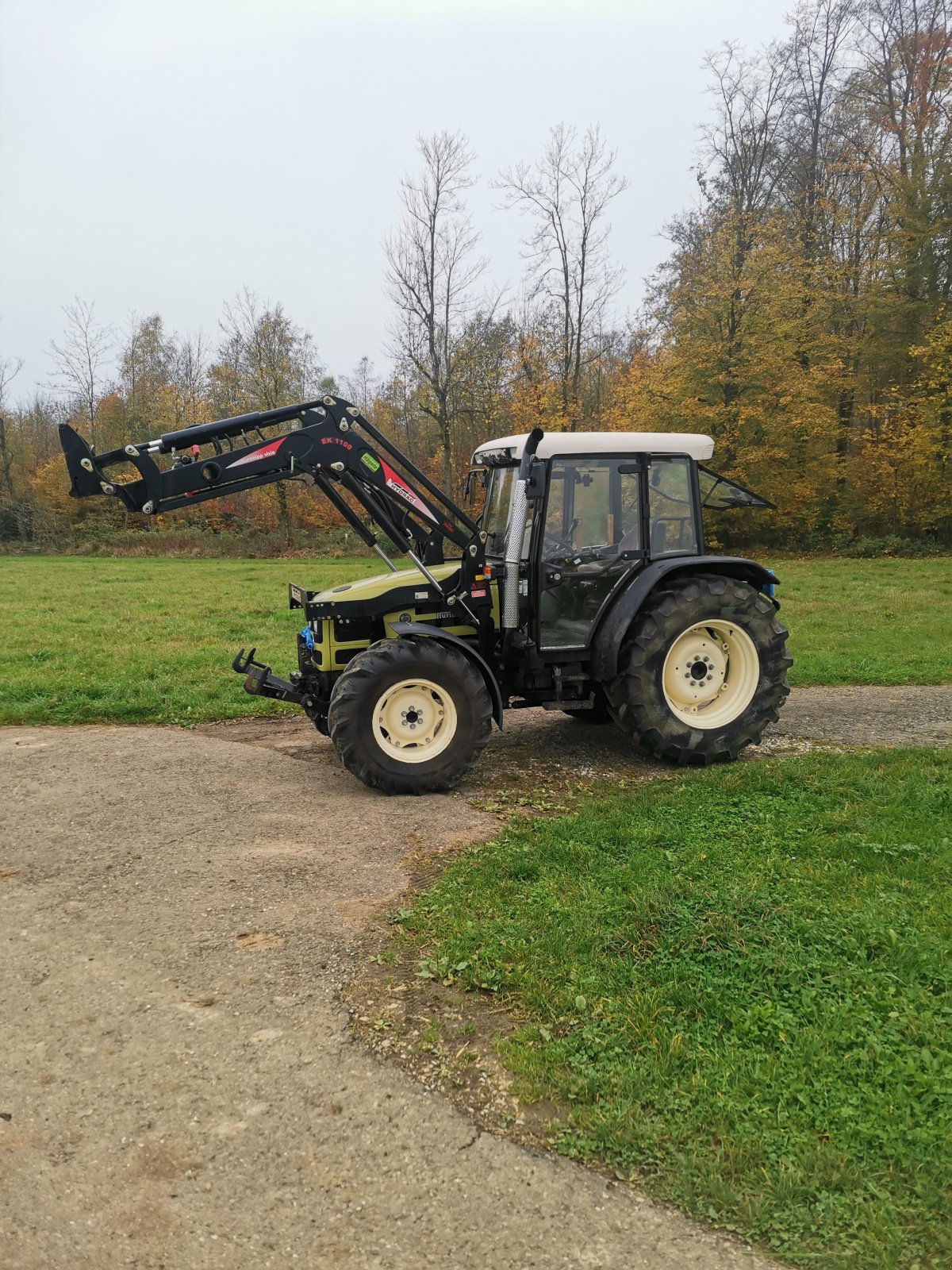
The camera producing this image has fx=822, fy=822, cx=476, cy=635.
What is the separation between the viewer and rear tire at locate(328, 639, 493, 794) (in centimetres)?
553

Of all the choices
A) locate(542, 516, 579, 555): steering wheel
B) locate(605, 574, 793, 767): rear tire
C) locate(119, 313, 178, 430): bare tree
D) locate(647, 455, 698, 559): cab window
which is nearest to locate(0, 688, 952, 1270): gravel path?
locate(605, 574, 793, 767): rear tire

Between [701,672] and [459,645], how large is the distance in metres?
2.05

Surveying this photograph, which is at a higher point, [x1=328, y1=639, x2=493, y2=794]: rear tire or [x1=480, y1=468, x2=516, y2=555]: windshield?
[x1=480, y1=468, x2=516, y2=555]: windshield

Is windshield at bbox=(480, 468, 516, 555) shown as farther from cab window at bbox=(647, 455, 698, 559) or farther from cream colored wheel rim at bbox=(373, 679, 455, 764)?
cream colored wheel rim at bbox=(373, 679, 455, 764)

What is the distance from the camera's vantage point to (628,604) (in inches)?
237

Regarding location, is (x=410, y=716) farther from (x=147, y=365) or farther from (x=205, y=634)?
(x=147, y=365)

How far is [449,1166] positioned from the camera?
8.11 ft

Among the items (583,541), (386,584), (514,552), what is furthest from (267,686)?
(583,541)

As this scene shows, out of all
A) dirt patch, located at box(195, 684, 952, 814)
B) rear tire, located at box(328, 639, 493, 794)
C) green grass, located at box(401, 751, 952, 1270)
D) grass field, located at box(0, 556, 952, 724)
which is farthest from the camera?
grass field, located at box(0, 556, 952, 724)

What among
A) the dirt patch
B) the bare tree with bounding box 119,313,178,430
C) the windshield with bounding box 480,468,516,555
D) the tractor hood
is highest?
the bare tree with bounding box 119,313,178,430

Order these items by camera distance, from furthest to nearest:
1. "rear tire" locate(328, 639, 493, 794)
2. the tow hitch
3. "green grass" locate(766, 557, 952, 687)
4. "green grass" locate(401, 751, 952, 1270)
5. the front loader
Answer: "green grass" locate(766, 557, 952, 687), the tow hitch, the front loader, "rear tire" locate(328, 639, 493, 794), "green grass" locate(401, 751, 952, 1270)

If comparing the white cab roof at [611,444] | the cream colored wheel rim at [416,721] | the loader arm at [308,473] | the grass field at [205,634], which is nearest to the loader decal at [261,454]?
the loader arm at [308,473]

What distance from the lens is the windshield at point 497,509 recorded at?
630 centimetres

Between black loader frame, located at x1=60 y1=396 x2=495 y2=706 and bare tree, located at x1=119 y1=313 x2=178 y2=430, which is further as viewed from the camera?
bare tree, located at x1=119 y1=313 x2=178 y2=430
